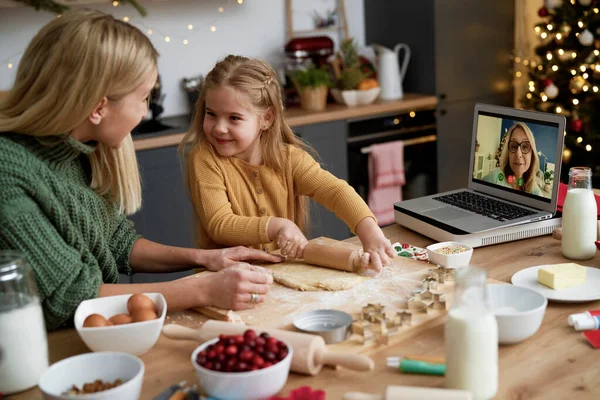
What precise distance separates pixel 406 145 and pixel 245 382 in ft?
10.5

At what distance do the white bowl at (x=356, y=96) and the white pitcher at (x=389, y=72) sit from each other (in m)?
0.12

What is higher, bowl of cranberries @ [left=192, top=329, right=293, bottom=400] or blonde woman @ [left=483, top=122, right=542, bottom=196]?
blonde woman @ [left=483, top=122, right=542, bottom=196]

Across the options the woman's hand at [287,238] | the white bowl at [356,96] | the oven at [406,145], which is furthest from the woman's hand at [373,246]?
the white bowl at [356,96]

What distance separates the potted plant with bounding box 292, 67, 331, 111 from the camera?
3902mm

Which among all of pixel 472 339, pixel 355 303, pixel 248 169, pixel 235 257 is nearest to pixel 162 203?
pixel 248 169

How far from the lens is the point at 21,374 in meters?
1.20

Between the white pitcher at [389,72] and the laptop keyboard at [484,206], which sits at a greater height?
the white pitcher at [389,72]

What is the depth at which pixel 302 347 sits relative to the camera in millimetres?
1212

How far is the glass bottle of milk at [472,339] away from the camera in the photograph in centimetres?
110

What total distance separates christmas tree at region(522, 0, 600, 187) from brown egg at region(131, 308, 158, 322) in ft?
10.7

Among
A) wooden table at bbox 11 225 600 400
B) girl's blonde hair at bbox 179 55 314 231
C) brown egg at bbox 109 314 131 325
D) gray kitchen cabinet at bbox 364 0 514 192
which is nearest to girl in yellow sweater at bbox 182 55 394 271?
girl's blonde hair at bbox 179 55 314 231

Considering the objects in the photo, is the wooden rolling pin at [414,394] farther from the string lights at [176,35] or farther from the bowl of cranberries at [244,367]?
the string lights at [176,35]

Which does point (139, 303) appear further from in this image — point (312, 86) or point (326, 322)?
point (312, 86)

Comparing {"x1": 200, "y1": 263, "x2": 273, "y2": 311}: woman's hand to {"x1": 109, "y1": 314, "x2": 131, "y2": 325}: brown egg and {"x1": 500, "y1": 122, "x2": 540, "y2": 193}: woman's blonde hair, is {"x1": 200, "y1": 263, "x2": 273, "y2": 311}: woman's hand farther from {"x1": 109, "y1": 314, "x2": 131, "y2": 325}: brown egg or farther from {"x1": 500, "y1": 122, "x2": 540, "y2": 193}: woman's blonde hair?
{"x1": 500, "y1": 122, "x2": 540, "y2": 193}: woman's blonde hair
